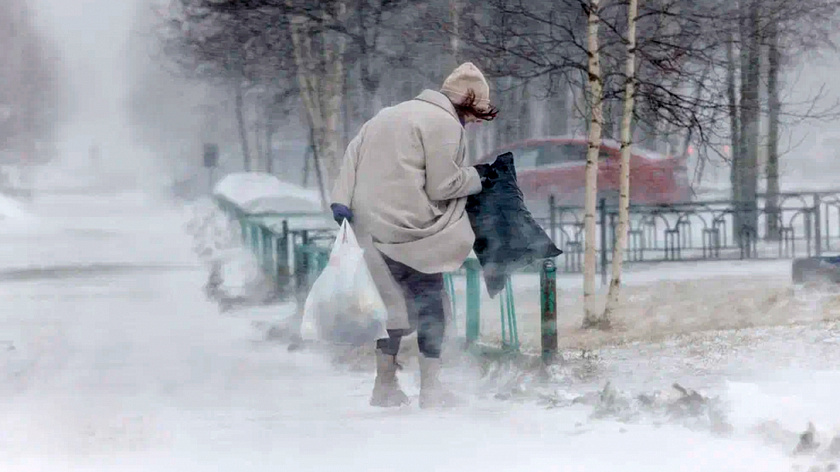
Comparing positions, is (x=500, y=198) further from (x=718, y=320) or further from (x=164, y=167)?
(x=164, y=167)

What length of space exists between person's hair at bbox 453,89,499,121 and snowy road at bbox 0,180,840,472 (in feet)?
4.38

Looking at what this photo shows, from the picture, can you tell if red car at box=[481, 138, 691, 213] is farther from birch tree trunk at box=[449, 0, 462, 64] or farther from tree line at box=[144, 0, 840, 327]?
birch tree trunk at box=[449, 0, 462, 64]

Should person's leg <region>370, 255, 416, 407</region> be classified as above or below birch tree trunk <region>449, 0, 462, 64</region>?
below

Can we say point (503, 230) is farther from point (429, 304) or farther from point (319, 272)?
point (319, 272)

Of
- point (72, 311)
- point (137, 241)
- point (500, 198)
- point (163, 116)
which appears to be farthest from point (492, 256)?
point (163, 116)

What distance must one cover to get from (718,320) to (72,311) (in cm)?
549

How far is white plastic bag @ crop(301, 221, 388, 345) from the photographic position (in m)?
7.09

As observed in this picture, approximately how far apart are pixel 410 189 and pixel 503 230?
0.51 metres

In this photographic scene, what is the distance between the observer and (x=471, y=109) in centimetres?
720

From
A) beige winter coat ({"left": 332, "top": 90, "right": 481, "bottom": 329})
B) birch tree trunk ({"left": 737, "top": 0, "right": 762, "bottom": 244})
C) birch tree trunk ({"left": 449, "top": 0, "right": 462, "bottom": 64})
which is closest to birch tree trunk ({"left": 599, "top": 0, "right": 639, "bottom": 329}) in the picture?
birch tree trunk ({"left": 449, "top": 0, "right": 462, "bottom": 64})

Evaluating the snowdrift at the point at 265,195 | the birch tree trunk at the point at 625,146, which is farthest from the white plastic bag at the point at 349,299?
the snowdrift at the point at 265,195

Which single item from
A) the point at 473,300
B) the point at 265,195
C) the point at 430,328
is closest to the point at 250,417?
the point at 430,328

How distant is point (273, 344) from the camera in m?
10.8

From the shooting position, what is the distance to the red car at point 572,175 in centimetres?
2328
